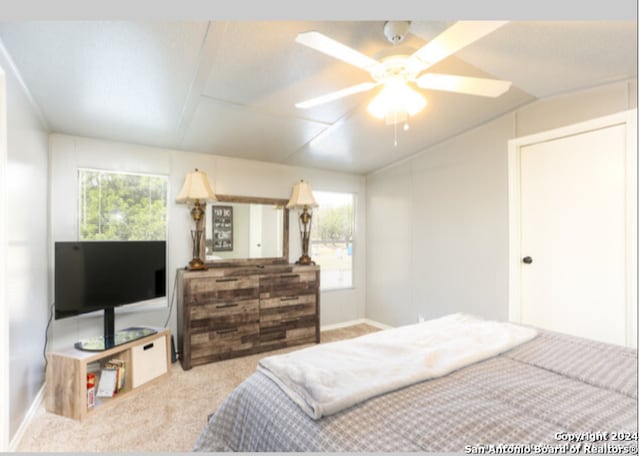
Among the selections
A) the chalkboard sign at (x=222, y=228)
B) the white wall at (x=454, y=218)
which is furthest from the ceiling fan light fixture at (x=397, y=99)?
the chalkboard sign at (x=222, y=228)

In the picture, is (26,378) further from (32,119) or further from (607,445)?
(607,445)

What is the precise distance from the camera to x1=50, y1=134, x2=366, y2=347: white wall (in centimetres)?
269

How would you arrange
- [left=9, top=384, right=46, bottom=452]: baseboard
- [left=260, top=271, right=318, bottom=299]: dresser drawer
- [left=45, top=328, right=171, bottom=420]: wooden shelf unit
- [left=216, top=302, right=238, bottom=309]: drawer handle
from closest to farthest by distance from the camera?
[left=9, top=384, right=46, bottom=452]: baseboard < [left=45, top=328, right=171, bottom=420]: wooden shelf unit < [left=216, top=302, right=238, bottom=309]: drawer handle < [left=260, top=271, right=318, bottom=299]: dresser drawer

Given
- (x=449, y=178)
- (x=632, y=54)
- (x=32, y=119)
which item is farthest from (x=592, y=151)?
(x=32, y=119)

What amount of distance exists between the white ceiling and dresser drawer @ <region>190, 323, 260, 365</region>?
1852 millimetres

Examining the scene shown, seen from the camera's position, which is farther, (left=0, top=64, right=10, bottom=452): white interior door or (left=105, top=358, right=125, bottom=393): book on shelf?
(left=105, top=358, right=125, bottom=393): book on shelf

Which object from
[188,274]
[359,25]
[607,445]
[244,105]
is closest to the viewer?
[607,445]

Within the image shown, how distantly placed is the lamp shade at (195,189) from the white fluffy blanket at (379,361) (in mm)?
2054

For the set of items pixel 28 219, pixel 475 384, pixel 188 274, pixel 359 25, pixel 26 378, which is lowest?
pixel 26 378

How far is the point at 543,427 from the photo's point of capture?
972 mm

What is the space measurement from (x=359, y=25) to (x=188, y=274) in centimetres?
241

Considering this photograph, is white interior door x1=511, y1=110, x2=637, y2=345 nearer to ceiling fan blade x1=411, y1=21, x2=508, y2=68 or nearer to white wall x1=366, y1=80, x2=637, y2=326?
white wall x1=366, y1=80, x2=637, y2=326

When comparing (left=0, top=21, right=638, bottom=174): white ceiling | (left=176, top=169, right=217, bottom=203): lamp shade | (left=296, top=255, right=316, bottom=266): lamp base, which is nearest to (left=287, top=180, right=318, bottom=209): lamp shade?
(left=296, top=255, right=316, bottom=266): lamp base

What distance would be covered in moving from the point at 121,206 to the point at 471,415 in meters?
3.19
